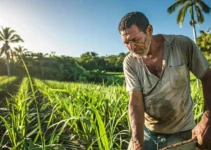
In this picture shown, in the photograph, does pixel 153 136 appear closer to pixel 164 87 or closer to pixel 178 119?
pixel 178 119

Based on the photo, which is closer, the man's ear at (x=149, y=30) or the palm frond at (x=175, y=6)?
the man's ear at (x=149, y=30)

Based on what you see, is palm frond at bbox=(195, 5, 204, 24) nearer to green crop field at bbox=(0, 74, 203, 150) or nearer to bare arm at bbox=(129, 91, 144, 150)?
green crop field at bbox=(0, 74, 203, 150)

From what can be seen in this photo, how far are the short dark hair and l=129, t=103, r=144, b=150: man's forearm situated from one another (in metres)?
0.53

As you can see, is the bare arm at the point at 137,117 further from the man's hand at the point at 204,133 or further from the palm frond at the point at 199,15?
the palm frond at the point at 199,15

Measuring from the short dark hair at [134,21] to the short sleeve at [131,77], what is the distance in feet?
0.95

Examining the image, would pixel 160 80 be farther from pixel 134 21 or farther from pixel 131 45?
pixel 134 21

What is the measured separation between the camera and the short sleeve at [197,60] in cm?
171

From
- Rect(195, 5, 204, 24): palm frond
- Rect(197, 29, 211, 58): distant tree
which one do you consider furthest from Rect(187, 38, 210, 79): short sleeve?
Rect(197, 29, 211, 58): distant tree

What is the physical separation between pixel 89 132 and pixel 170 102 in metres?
1.28

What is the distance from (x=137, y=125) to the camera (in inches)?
70.7

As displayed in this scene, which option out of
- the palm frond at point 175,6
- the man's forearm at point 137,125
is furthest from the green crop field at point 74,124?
the palm frond at point 175,6

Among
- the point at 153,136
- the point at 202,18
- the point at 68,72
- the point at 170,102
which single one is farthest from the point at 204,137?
the point at 68,72

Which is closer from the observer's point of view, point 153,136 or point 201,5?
point 153,136

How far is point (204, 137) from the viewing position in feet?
4.81
